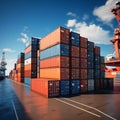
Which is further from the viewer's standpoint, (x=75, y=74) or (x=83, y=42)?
(x=83, y=42)

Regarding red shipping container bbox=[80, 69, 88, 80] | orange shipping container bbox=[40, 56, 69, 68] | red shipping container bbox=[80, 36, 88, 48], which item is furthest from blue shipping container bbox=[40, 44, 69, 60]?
red shipping container bbox=[80, 69, 88, 80]

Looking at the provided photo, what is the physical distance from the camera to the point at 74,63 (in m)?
25.6

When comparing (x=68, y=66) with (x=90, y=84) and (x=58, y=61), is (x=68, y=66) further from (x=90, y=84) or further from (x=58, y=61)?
(x=90, y=84)

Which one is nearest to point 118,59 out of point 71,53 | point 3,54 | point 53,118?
point 71,53

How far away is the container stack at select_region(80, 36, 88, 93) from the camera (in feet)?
87.9

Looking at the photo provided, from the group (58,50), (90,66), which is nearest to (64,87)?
(58,50)

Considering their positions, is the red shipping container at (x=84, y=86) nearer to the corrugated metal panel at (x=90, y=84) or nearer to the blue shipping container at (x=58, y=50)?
the corrugated metal panel at (x=90, y=84)

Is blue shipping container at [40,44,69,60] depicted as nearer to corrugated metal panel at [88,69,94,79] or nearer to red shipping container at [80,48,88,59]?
red shipping container at [80,48,88,59]

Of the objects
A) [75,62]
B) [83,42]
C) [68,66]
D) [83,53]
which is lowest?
[68,66]

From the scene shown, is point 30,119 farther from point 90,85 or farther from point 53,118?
point 90,85

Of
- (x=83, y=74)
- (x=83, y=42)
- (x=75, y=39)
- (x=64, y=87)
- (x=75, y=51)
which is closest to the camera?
(x=64, y=87)

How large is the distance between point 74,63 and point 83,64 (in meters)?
2.68

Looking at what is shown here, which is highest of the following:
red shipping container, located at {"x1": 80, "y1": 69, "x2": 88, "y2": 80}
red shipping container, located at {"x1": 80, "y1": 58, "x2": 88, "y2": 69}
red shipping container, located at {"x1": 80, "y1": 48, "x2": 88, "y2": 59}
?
red shipping container, located at {"x1": 80, "y1": 48, "x2": 88, "y2": 59}

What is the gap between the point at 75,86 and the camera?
2522 centimetres
